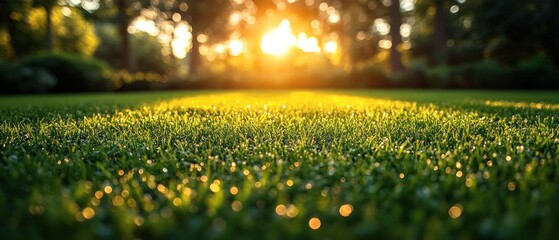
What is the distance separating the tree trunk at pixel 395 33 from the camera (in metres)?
25.8

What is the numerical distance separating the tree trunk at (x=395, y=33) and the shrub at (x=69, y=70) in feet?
64.5

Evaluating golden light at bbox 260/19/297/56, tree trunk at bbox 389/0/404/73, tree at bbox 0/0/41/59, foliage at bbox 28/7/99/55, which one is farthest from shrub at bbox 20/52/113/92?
tree trunk at bbox 389/0/404/73

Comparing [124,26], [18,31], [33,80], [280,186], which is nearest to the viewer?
[280,186]

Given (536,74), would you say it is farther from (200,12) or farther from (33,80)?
(33,80)

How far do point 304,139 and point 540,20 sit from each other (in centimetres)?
2203

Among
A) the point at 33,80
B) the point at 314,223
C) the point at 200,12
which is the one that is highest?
the point at 200,12

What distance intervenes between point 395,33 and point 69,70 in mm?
21353

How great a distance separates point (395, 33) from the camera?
26.1 metres

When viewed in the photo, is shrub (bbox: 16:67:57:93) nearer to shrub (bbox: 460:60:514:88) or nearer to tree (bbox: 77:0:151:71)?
tree (bbox: 77:0:151:71)

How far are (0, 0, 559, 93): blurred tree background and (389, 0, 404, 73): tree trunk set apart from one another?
2.9 inches

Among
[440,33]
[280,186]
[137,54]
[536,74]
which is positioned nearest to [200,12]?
[137,54]

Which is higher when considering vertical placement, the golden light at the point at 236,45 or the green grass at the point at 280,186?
the golden light at the point at 236,45

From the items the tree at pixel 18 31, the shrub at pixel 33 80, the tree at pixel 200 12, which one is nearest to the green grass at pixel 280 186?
the shrub at pixel 33 80

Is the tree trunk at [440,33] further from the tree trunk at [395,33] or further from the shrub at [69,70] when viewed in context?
the shrub at [69,70]
